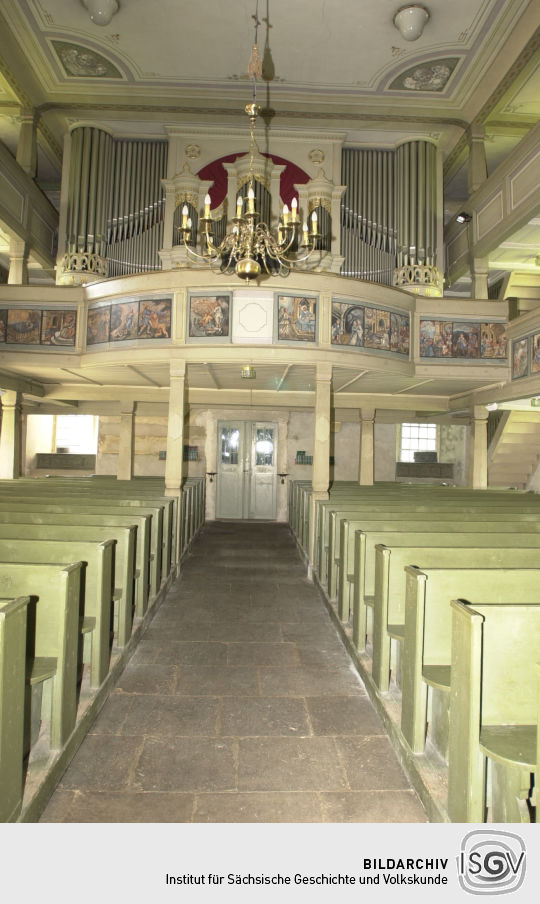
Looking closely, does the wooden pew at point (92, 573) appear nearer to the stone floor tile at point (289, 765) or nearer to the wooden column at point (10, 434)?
the stone floor tile at point (289, 765)

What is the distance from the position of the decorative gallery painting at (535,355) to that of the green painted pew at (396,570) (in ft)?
16.3

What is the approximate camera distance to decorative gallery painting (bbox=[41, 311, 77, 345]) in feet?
27.1

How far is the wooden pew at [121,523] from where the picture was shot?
4687 mm

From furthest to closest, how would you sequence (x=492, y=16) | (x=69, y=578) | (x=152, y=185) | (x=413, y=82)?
1. (x=152, y=185)
2. (x=413, y=82)
3. (x=492, y=16)
4. (x=69, y=578)

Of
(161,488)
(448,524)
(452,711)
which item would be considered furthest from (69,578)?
(161,488)

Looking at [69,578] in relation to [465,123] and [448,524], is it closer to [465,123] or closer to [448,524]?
[448,524]

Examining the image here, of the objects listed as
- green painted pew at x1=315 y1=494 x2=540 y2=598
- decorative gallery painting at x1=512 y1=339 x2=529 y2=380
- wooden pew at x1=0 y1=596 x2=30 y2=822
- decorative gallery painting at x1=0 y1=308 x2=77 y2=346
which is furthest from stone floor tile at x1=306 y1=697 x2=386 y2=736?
decorative gallery painting at x1=0 y1=308 x2=77 y2=346

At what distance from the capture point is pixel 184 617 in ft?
17.3

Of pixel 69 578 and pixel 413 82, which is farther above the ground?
pixel 413 82

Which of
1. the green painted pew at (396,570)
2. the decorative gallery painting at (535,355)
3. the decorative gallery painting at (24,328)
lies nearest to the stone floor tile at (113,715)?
the green painted pew at (396,570)

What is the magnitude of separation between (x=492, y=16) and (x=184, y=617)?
377 inches

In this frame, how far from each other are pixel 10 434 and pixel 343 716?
27.7ft
